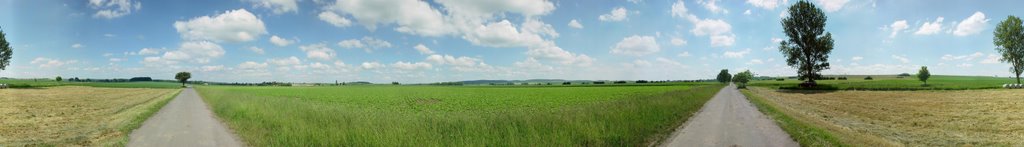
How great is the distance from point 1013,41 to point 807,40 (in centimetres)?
2490

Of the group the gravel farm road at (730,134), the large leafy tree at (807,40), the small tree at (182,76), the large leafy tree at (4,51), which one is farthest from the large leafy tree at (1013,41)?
the small tree at (182,76)

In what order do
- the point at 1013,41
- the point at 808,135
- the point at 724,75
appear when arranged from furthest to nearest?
the point at 724,75, the point at 1013,41, the point at 808,135

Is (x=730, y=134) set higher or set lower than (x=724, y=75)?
lower

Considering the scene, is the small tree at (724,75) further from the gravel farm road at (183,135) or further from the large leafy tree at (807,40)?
the gravel farm road at (183,135)

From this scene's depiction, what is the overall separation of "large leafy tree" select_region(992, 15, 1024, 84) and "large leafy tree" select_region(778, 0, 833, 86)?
2106cm

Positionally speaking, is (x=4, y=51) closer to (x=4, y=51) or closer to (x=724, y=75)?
(x=4, y=51)

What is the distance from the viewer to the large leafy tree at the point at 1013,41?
6462 cm

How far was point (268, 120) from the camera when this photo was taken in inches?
788

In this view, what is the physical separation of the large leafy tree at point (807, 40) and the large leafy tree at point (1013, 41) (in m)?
21.1

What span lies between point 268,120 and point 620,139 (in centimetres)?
1418

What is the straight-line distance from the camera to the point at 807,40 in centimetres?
6994

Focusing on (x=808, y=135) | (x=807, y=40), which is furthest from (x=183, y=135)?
(x=807, y=40)

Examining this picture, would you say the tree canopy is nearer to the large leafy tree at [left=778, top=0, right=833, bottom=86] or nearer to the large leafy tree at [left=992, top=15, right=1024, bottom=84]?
the large leafy tree at [left=778, top=0, right=833, bottom=86]

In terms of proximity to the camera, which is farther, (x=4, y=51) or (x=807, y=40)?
(x=4, y=51)
